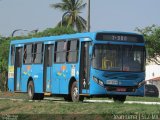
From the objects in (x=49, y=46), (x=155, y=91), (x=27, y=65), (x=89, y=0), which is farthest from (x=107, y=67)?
(x=155, y=91)

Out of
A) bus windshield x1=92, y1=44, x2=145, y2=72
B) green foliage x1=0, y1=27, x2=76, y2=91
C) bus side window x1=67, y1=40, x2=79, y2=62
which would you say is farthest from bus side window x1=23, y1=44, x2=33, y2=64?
green foliage x1=0, y1=27, x2=76, y2=91

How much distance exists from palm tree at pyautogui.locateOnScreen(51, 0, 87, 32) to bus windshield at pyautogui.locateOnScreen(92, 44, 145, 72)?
56.1m

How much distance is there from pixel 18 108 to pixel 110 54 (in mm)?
4412

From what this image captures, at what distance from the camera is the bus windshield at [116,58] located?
25.9 metres

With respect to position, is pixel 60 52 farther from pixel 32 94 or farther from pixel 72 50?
pixel 32 94

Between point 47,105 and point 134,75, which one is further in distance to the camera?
point 134,75

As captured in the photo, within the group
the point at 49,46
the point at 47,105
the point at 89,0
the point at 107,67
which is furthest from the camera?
the point at 89,0

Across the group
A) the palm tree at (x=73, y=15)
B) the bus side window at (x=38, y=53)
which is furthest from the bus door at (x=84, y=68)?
the palm tree at (x=73, y=15)

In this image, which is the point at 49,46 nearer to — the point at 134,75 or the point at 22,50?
the point at 22,50

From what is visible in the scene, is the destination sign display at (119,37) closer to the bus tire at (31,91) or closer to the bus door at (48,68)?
the bus door at (48,68)

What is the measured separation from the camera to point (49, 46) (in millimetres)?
30672

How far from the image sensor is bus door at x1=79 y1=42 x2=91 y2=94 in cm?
2645

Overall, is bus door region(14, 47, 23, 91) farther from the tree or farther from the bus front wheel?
the tree

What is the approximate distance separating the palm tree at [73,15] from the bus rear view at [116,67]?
56014 mm
